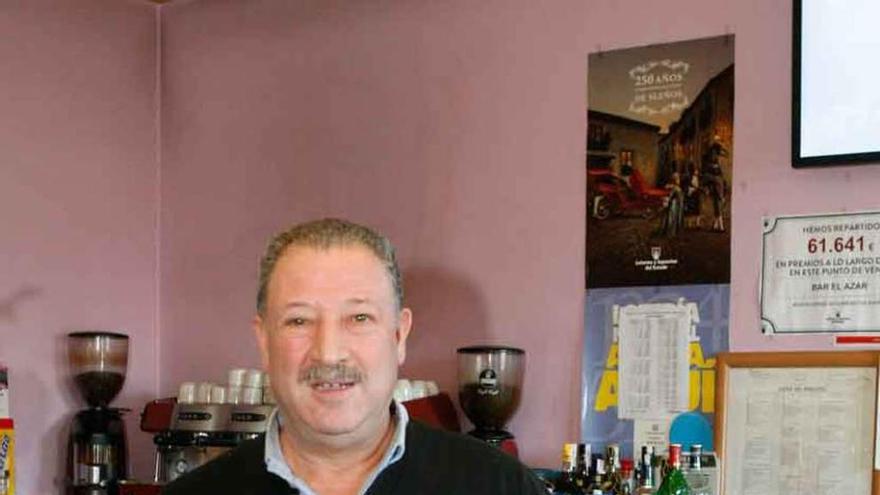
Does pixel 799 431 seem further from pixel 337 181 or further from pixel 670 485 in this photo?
pixel 337 181

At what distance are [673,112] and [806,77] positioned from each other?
406 mm

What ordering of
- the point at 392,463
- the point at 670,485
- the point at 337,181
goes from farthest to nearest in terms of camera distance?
the point at 337,181, the point at 670,485, the point at 392,463

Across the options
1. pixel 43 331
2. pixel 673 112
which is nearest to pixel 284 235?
pixel 673 112

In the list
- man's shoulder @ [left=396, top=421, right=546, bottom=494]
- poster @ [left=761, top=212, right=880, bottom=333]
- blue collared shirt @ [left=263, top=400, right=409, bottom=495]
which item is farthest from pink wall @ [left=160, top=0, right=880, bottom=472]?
blue collared shirt @ [left=263, top=400, right=409, bottom=495]

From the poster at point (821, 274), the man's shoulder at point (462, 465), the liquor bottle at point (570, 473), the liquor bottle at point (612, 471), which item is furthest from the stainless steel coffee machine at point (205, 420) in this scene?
the man's shoulder at point (462, 465)

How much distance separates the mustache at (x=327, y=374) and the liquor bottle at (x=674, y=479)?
152cm

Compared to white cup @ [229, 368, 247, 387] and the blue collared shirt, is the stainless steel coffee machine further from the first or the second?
the blue collared shirt

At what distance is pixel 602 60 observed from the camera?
3.67 metres

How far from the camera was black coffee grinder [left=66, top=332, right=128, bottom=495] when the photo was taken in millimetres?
4117

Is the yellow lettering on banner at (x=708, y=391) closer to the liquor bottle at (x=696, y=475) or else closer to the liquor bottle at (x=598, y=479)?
the liquor bottle at (x=696, y=475)

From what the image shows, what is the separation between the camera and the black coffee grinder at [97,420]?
412 centimetres

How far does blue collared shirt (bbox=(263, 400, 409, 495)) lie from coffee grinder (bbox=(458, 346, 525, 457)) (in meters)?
1.58

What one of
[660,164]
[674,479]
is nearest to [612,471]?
[674,479]

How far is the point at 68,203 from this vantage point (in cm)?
439
